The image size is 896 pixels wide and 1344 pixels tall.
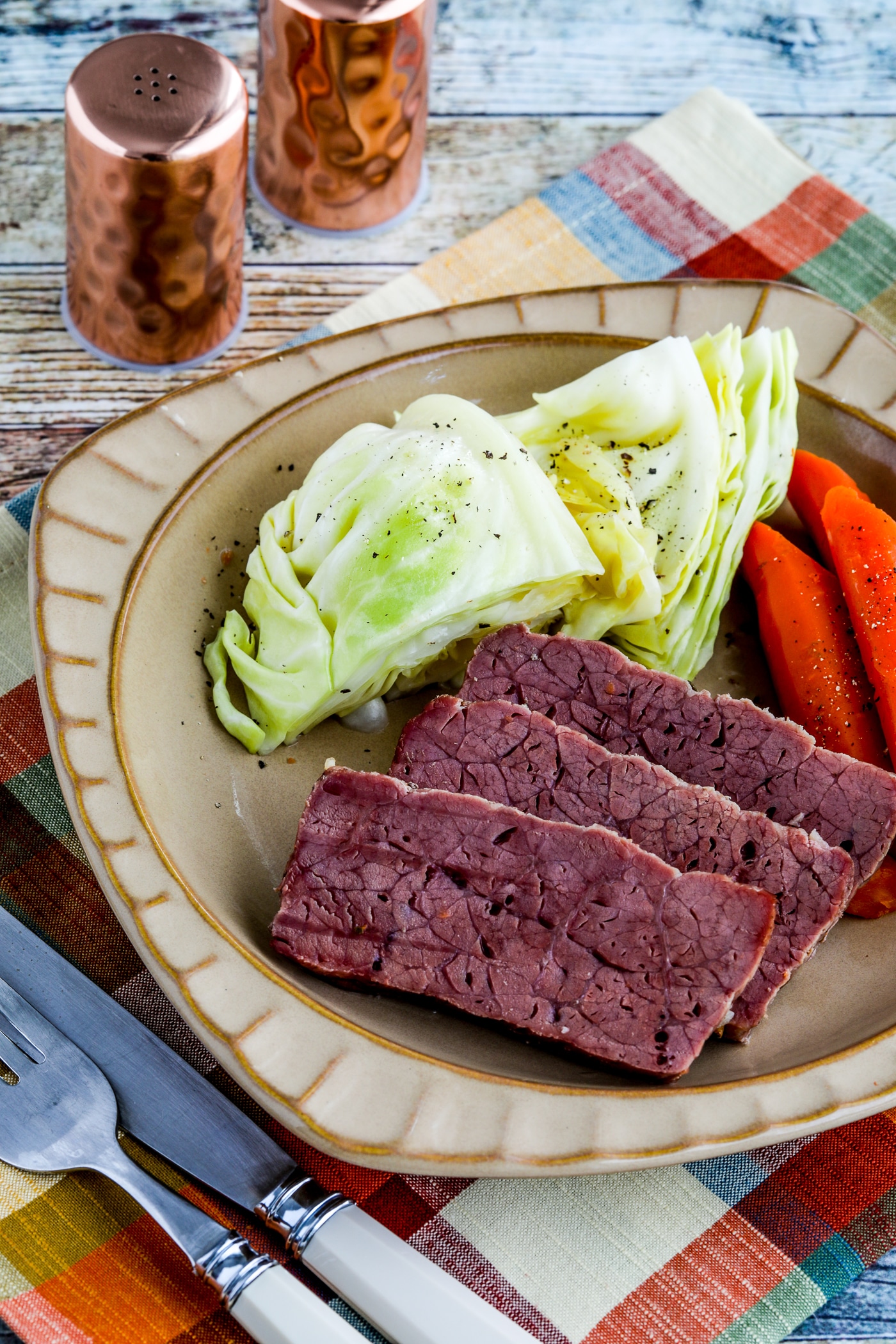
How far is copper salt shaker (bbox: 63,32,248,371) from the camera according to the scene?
3.92 m

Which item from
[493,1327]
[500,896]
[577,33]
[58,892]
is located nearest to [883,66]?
[577,33]

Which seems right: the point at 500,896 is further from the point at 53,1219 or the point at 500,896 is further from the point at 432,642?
the point at 53,1219

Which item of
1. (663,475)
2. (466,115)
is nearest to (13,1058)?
(663,475)

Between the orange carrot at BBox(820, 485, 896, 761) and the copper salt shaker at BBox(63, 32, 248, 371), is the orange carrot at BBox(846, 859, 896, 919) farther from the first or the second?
the copper salt shaker at BBox(63, 32, 248, 371)

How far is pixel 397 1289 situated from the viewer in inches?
107

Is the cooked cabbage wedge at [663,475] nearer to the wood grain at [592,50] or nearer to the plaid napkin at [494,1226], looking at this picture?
the plaid napkin at [494,1226]

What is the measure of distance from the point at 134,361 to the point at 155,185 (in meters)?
0.79

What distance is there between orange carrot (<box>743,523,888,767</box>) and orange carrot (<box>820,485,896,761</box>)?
43 mm

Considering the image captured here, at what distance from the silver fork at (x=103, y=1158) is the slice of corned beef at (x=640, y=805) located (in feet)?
3.53

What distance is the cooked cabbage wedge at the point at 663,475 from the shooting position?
373cm

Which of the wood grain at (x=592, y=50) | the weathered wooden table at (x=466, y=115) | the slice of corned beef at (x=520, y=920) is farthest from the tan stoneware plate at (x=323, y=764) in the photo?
the wood grain at (x=592, y=50)

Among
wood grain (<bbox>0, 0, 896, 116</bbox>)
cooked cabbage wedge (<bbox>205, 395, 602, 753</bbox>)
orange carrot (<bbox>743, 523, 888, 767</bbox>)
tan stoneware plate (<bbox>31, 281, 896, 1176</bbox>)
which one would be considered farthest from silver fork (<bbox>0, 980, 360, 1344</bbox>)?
wood grain (<bbox>0, 0, 896, 116</bbox>)

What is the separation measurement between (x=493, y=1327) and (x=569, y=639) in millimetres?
1742

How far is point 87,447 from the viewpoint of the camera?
3.67m
